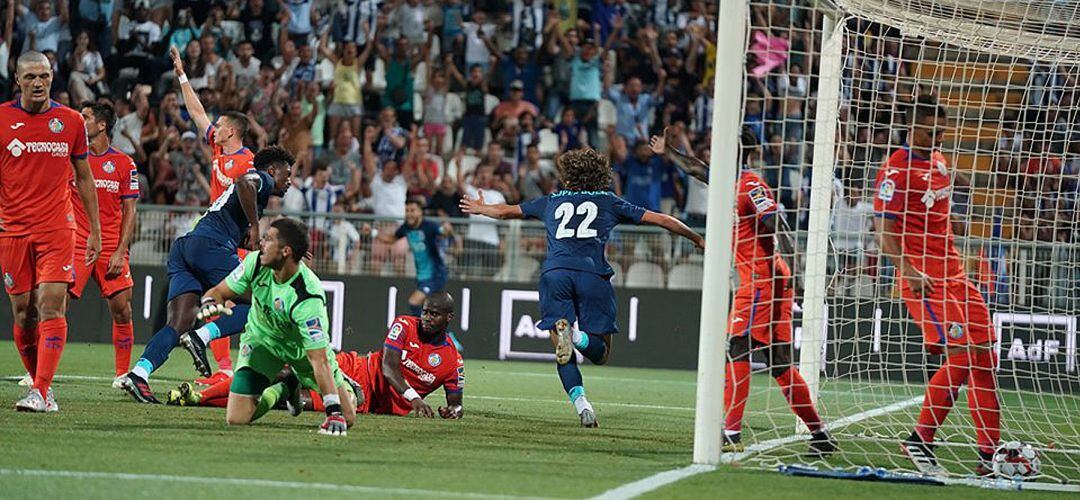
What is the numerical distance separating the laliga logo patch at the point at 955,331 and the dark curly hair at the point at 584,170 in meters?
2.83

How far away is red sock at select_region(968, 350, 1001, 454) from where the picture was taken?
8.14 metres

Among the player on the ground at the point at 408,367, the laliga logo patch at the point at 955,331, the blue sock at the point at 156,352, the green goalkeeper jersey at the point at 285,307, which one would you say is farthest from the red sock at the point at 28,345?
the laliga logo patch at the point at 955,331

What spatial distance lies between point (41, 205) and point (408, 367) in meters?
Answer: 2.71

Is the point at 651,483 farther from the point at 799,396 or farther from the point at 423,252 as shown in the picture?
the point at 423,252

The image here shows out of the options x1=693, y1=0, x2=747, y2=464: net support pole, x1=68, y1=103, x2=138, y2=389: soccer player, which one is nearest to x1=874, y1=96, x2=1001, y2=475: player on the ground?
x1=693, y1=0, x2=747, y2=464: net support pole

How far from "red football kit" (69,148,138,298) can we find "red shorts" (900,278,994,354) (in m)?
6.23

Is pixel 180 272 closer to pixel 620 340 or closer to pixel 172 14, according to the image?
pixel 620 340

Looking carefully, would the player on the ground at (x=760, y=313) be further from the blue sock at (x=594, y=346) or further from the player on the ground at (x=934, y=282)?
the blue sock at (x=594, y=346)

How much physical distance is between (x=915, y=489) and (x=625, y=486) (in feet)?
4.91

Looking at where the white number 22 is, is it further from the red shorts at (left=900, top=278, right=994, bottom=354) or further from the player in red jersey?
the player in red jersey

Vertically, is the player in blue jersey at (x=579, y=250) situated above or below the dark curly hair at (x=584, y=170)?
below

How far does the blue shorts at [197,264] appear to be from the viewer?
10555 mm

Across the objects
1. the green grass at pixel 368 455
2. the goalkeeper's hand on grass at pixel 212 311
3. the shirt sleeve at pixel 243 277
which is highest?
the shirt sleeve at pixel 243 277

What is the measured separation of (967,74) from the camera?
414 inches
